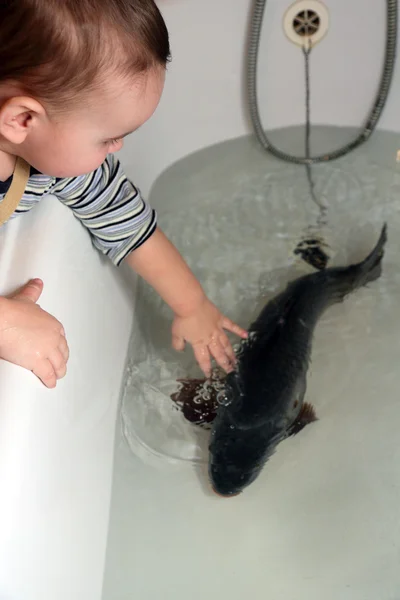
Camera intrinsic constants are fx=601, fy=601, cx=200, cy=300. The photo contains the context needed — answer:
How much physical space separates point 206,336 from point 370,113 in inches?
24.7

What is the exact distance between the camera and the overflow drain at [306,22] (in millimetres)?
1119

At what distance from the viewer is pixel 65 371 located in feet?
2.20

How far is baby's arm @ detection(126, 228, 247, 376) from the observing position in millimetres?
860

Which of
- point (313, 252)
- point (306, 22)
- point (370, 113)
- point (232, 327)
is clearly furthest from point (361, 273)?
point (306, 22)

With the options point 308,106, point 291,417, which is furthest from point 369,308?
point 308,106

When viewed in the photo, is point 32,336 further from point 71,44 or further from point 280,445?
point 280,445

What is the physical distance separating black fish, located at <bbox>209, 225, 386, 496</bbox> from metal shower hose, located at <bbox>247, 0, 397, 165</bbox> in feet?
1.10

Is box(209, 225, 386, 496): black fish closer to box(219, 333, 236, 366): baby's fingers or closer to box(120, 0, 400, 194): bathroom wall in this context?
box(219, 333, 236, 366): baby's fingers

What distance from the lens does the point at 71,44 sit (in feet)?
1.59

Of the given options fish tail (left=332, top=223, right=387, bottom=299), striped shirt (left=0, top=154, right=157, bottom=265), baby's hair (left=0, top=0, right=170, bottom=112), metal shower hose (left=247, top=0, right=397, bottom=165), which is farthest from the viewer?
metal shower hose (left=247, top=0, right=397, bottom=165)

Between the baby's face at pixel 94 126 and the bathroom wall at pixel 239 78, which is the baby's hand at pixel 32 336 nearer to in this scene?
the baby's face at pixel 94 126

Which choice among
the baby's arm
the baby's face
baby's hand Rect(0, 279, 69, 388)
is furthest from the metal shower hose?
baby's hand Rect(0, 279, 69, 388)

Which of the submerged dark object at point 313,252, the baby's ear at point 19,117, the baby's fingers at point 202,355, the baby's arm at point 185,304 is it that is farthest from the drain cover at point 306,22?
the baby's ear at point 19,117

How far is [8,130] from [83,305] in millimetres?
283
